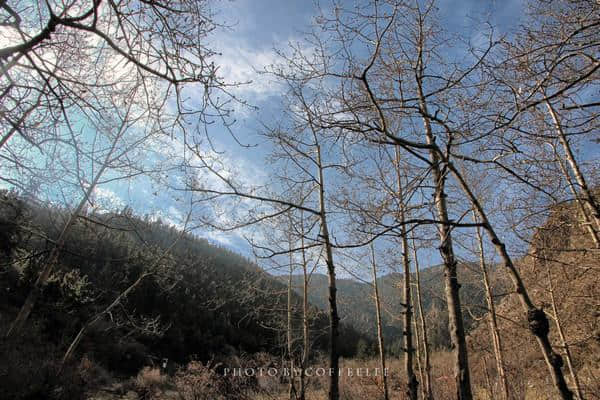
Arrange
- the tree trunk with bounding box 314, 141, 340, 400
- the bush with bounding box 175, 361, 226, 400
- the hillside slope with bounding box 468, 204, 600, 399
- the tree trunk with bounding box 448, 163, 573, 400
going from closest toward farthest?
1. the tree trunk with bounding box 448, 163, 573, 400
2. the tree trunk with bounding box 314, 141, 340, 400
3. the hillside slope with bounding box 468, 204, 600, 399
4. the bush with bounding box 175, 361, 226, 400

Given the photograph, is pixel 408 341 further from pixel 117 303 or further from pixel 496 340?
pixel 117 303

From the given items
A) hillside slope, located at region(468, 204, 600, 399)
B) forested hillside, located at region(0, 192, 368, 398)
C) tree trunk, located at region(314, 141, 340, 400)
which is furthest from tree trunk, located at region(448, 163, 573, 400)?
hillside slope, located at region(468, 204, 600, 399)

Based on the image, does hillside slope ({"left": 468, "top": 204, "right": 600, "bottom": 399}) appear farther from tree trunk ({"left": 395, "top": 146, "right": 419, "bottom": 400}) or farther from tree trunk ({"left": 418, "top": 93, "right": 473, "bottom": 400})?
tree trunk ({"left": 418, "top": 93, "right": 473, "bottom": 400})

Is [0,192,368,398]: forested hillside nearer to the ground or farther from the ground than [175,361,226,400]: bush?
farther from the ground

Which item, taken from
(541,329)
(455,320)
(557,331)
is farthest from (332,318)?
(557,331)

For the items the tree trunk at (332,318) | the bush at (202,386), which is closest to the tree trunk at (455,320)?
the tree trunk at (332,318)

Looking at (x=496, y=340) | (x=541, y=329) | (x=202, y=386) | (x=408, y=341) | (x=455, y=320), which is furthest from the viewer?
(x=202, y=386)

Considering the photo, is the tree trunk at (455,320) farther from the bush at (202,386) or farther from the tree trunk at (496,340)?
the bush at (202,386)

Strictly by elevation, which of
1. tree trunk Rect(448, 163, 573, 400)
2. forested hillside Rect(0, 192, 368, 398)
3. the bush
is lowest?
the bush

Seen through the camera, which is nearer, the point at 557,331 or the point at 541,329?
the point at 541,329

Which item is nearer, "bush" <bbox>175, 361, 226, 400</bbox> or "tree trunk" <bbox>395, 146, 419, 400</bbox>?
"tree trunk" <bbox>395, 146, 419, 400</bbox>

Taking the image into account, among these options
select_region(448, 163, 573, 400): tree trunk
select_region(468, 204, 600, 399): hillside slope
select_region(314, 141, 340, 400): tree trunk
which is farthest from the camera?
select_region(468, 204, 600, 399): hillside slope

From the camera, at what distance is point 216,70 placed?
2523 mm

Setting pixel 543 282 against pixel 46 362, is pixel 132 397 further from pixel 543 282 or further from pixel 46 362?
pixel 543 282
